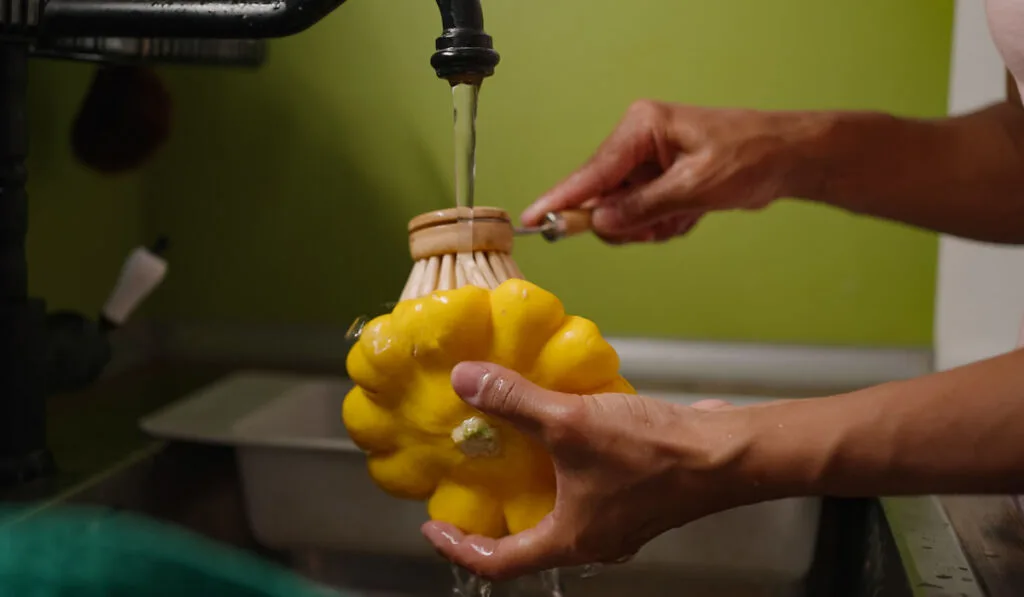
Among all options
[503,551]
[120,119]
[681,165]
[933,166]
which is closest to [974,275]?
[933,166]

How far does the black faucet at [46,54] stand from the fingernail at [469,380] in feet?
0.53

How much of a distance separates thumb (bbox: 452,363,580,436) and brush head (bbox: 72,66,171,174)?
556 millimetres

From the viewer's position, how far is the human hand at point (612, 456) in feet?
1.45

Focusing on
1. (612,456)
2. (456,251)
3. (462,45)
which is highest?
(462,45)

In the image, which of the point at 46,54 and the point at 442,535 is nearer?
the point at 442,535

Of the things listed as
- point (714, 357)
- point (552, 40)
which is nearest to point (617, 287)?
point (714, 357)

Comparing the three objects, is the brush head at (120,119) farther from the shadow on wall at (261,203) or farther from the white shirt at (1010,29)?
the white shirt at (1010,29)

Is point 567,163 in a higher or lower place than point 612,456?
higher

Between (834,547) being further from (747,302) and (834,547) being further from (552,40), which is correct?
(552,40)

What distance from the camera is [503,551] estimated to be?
1.59ft

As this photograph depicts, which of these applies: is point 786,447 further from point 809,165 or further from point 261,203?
point 261,203

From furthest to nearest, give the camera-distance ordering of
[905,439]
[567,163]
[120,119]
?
[567,163], [120,119], [905,439]

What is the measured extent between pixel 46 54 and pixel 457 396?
462 millimetres

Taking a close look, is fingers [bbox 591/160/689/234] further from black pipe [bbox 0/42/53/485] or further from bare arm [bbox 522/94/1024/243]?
black pipe [bbox 0/42/53/485]
